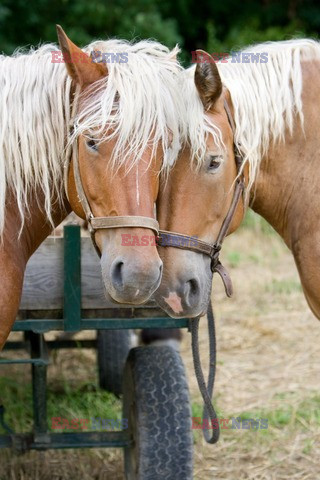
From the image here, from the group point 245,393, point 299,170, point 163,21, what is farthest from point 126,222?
point 163,21

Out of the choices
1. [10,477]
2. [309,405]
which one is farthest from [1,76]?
[309,405]

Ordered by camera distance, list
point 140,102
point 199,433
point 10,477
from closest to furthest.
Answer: point 140,102 → point 10,477 → point 199,433

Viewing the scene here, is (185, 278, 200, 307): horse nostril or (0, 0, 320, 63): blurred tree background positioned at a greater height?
(185, 278, 200, 307): horse nostril

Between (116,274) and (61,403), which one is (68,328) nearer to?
(116,274)

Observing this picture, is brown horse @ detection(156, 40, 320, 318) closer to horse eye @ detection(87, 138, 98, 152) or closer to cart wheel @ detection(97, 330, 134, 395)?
horse eye @ detection(87, 138, 98, 152)

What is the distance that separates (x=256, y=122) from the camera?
2.40 meters

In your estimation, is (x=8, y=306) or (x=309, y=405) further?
(x=309, y=405)

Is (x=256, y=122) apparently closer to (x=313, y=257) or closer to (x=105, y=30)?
(x=313, y=257)

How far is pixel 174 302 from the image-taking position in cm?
219

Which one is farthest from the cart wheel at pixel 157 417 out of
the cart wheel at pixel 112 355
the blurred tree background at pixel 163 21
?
the blurred tree background at pixel 163 21

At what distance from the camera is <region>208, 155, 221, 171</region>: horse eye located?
224 cm

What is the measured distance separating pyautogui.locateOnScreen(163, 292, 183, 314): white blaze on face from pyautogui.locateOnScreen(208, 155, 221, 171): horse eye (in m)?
0.42

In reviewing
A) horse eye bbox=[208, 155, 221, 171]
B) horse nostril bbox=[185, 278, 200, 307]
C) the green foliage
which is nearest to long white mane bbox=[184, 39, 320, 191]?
horse eye bbox=[208, 155, 221, 171]

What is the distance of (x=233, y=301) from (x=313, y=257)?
3.17m
